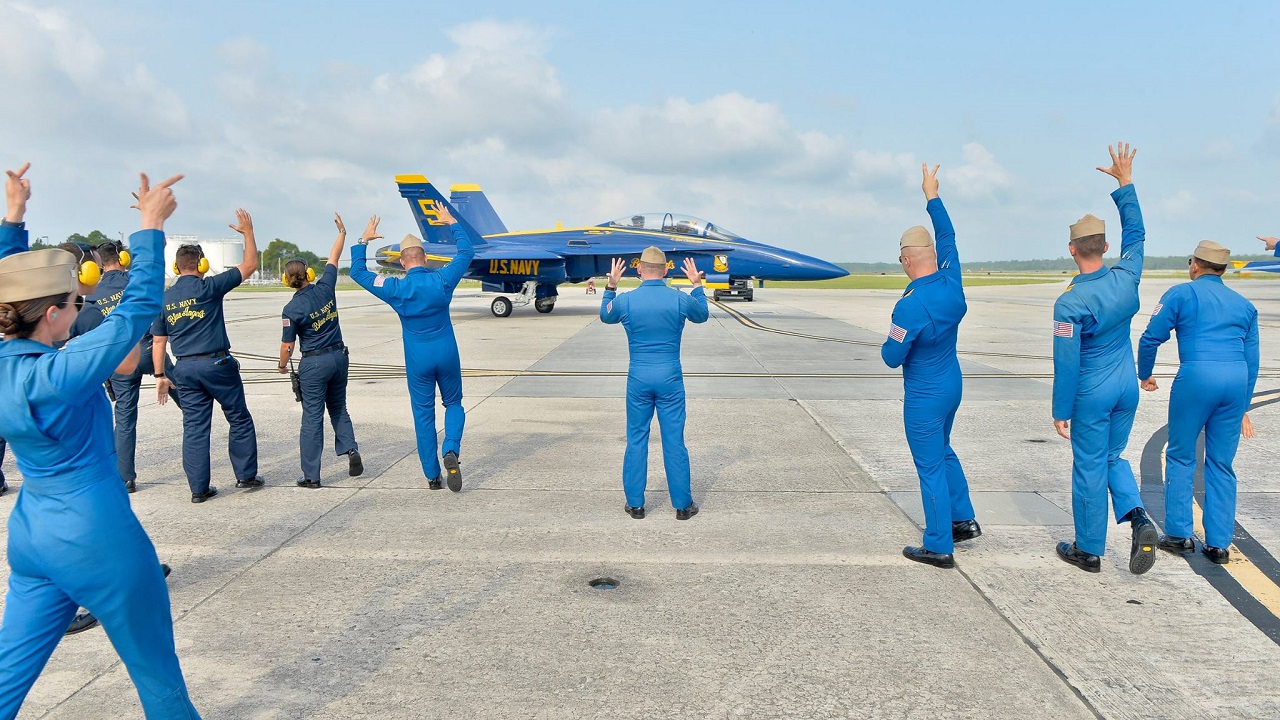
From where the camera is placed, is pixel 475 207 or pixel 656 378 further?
pixel 475 207

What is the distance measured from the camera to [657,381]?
17.7ft

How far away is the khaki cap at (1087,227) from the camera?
4414mm

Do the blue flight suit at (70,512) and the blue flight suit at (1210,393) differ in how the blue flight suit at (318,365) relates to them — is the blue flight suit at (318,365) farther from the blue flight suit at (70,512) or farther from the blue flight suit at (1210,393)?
the blue flight suit at (1210,393)

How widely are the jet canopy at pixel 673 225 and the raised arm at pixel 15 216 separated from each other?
2132cm

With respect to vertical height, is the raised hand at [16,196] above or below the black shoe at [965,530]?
above

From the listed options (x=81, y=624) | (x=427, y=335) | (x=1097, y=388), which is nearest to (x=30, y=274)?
(x=81, y=624)

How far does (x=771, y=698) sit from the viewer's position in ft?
10.2

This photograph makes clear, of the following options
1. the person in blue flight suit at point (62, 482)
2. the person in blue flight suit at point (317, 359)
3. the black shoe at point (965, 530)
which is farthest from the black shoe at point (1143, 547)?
the person in blue flight suit at point (317, 359)

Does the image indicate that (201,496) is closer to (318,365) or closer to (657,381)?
(318,365)

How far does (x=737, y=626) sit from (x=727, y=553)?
102 centimetres

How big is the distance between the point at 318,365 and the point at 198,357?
34.2 inches

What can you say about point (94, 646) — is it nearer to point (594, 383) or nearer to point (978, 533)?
point (978, 533)

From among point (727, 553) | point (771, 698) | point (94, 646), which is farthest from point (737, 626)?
point (94, 646)

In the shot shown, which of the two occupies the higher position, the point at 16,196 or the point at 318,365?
the point at 16,196
